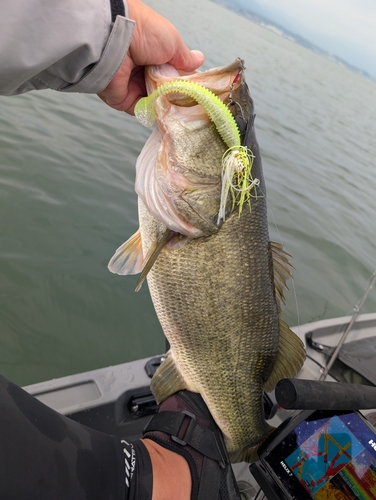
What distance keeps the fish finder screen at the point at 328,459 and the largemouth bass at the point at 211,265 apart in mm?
280

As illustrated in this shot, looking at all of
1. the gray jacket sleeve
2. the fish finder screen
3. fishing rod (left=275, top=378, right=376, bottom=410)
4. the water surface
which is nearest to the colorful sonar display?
the fish finder screen

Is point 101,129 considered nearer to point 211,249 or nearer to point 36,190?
point 36,190

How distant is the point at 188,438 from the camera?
218cm

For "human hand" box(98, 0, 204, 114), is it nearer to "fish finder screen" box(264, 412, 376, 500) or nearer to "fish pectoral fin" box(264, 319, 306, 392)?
"fish pectoral fin" box(264, 319, 306, 392)

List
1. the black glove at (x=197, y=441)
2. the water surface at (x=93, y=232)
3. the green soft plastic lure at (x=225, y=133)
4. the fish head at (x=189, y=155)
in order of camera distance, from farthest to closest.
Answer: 1. the water surface at (x=93, y=232)
2. the black glove at (x=197, y=441)
3. the fish head at (x=189, y=155)
4. the green soft plastic lure at (x=225, y=133)

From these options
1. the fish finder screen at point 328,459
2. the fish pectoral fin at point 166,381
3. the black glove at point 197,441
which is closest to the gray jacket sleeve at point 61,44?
the fish pectoral fin at point 166,381

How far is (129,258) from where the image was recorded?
215cm

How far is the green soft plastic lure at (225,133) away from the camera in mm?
1546

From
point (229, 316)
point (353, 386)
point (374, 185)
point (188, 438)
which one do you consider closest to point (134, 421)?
point (188, 438)

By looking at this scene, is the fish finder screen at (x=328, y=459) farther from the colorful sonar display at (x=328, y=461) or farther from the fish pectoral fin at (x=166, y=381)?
the fish pectoral fin at (x=166, y=381)

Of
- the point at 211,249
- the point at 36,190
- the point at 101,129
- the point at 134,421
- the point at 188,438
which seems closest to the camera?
the point at 211,249

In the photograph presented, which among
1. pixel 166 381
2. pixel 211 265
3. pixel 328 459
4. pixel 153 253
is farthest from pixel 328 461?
pixel 153 253

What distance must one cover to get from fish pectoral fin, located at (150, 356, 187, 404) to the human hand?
5.20 feet

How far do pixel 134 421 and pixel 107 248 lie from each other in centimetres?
217
